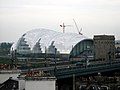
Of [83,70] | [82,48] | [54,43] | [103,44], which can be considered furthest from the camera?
[54,43]

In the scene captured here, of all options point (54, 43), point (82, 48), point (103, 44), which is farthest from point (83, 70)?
point (54, 43)

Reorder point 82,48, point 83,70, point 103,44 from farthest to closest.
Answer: point 103,44
point 82,48
point 83,70

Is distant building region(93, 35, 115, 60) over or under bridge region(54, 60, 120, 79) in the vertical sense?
over

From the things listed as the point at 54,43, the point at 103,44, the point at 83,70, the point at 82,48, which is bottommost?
the point at 83,70

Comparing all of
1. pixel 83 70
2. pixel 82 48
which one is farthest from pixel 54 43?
pixel 83 70

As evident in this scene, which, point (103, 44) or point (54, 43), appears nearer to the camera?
point (103, 44)

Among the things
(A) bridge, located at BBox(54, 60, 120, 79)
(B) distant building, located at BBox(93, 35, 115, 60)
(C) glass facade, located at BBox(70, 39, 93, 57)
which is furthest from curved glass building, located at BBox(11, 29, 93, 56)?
(A) bridge, located at BBox(54, 60, 120, 79)

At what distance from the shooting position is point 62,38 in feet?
305

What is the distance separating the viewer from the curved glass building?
290 feet

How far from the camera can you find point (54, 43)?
91438mm

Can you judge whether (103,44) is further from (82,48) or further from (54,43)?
(54,43)

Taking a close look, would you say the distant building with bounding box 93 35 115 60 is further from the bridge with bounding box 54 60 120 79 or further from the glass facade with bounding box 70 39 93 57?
the bridge with bounding box 54 60 120 79

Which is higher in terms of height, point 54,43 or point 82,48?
point 54,43

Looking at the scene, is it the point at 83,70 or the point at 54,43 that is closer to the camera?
the point at 83,70
